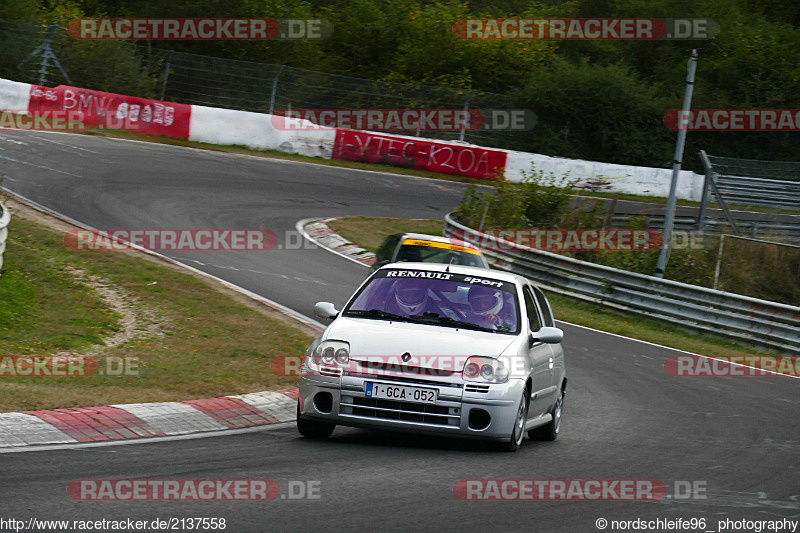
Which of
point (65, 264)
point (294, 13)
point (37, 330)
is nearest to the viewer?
point (37, 330)

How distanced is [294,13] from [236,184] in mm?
24492

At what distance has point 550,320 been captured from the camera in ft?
33.4

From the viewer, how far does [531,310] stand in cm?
928

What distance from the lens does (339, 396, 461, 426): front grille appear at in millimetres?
7832

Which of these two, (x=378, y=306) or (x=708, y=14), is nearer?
(x=378, y=306)

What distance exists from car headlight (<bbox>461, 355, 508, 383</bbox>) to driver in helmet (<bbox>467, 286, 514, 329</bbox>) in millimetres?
679

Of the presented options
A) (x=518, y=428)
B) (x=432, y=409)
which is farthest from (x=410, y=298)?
(x=518, y=428)

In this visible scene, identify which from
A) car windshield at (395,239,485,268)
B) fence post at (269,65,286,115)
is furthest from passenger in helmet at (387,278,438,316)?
fence post at (269,65,286,115)

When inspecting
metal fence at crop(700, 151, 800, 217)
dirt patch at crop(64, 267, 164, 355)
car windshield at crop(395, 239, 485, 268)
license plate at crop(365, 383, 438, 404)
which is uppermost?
metal fence at crop(700, 151, 800, 217)

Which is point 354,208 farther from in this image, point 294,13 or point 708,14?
point 708,14

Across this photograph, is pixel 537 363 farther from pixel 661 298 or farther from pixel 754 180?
pixel 754 180

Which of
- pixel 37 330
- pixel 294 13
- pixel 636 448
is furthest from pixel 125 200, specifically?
pixel 294 13

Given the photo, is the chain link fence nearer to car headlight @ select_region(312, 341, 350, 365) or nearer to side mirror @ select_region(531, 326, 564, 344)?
side mirror @ select_region(531, 326, 564, 344)

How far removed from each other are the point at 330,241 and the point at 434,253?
8451mm
